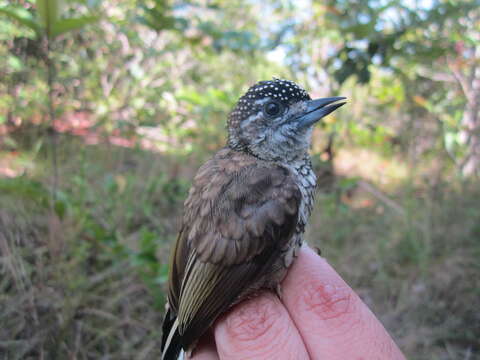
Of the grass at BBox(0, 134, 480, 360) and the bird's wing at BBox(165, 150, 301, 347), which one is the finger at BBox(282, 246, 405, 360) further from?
the grass at BBox(0, 134, 480, 360)

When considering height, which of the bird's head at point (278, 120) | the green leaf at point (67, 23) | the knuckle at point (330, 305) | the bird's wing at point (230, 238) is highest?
the green leaf at point (67, 23)

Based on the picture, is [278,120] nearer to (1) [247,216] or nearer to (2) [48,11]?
(1) [247,216]

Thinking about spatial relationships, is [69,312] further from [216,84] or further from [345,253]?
[216,84]

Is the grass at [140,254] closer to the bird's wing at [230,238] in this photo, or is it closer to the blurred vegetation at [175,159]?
the blurred vegetation at [175,159]

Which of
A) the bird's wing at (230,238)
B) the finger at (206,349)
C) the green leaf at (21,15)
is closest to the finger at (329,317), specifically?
the bird's wing at (230,238)

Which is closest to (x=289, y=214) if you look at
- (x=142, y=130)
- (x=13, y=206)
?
(x=13, y=206)

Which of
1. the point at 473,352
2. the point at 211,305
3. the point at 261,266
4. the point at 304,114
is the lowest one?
the point at 473,352
